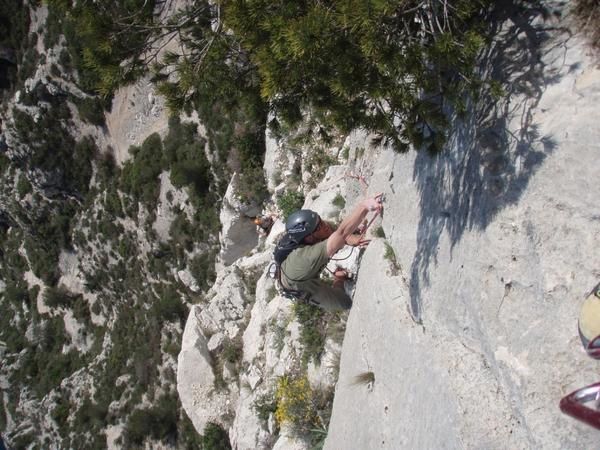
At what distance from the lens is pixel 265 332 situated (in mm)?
12289

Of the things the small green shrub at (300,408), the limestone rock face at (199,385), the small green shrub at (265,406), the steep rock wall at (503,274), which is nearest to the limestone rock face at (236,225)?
the limestone rock face at (199,385)

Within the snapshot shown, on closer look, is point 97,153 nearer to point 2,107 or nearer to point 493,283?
point 2,107

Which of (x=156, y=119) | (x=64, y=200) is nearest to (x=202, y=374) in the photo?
(x=156, y=119)

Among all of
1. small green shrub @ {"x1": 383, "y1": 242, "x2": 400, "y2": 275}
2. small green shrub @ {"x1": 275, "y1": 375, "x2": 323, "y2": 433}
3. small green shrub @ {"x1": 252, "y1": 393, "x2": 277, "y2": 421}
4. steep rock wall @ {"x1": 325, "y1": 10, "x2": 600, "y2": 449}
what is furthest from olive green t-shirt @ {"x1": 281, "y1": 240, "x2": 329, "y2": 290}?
small green shrub @ {"x1": 252, "y1": 393, "x2": 277, "y2": 421}

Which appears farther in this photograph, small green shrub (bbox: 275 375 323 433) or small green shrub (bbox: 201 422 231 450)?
small green shrub (bbox: 201 422 231 450)

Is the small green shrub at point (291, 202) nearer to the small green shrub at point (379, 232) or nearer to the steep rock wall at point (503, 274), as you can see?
the small green shrub at point (379, 232)

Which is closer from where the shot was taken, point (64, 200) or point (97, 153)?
point (97, 153)

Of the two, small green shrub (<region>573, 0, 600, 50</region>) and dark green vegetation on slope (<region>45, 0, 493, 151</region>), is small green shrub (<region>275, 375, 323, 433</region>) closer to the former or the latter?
dark green vegetation on slope (<region>45, 0, 493, 151</region>)

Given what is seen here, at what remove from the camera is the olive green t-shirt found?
21.8 feet

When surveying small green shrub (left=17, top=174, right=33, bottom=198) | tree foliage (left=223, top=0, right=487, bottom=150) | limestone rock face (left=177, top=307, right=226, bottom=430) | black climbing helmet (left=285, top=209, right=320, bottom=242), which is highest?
small green shrub (left=17, top=174, right=33, bottom=198)

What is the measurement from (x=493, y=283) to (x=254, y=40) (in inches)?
126

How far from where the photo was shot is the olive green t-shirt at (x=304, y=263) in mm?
6637

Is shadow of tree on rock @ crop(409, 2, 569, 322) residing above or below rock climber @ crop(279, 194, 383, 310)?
above

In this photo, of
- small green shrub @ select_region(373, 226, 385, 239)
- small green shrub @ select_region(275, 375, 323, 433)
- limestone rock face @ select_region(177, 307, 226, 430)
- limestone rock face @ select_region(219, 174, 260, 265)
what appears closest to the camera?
small green shrub @ select_region(373, 226, 385, 239)
